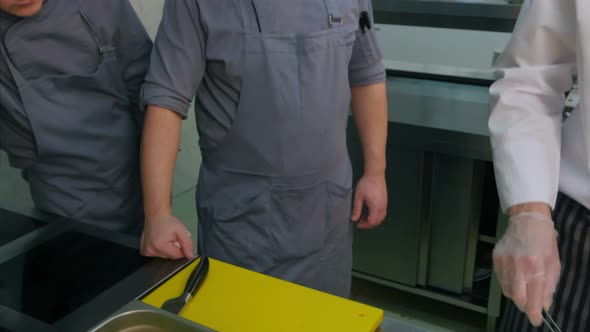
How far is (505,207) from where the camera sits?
80cm

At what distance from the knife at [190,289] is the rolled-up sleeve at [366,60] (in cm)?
54

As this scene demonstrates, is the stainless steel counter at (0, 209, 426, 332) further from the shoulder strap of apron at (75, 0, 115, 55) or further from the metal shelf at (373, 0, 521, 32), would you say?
the metal shelf at (373, 0, 521, 32)

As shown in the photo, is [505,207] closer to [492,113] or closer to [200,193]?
[492,113]

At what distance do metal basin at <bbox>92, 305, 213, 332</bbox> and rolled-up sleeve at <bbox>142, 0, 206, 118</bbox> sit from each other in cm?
37

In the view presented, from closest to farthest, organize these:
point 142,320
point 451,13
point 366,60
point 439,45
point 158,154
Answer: point 142,320, point 158,154, point 366,60, point 451,13, point 439,45

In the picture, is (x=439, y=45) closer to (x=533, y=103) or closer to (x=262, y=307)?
(x=533, y=103)

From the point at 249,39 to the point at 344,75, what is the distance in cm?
20

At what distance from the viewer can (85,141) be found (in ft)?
3.08

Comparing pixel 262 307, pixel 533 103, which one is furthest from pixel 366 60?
pixel 262 307

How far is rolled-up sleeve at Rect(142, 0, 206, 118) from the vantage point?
0.90 metres

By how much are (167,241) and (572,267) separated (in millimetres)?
560

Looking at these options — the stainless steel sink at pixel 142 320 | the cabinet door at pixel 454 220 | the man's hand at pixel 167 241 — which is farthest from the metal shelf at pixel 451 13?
the stainless steel sink at pixel 142 320

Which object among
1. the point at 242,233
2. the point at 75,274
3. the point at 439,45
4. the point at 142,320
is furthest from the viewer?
the point at 439,45

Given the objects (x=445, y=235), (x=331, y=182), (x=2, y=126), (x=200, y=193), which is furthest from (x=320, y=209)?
(x=445, y=235)
